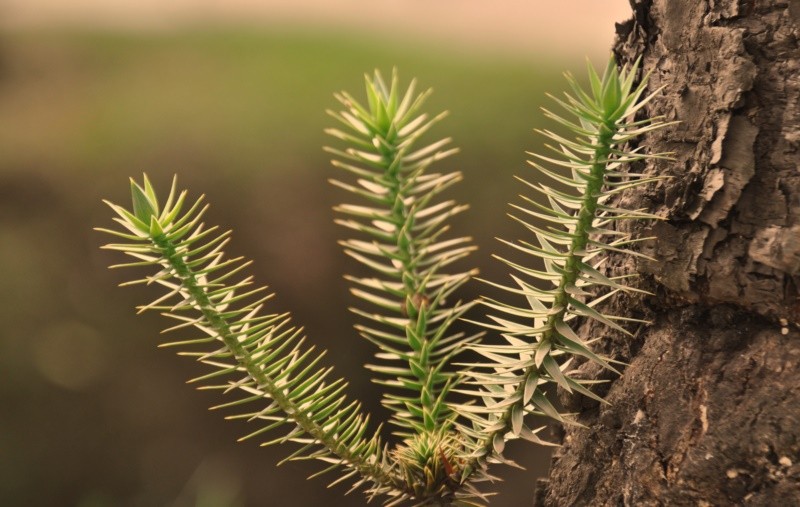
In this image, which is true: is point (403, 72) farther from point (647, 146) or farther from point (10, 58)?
point (647, 146)

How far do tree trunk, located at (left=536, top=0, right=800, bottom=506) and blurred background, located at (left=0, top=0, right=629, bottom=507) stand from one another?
83 cm

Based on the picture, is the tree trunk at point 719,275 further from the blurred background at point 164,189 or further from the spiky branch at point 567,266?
the blurred background at point 164,189

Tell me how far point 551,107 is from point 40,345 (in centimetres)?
134

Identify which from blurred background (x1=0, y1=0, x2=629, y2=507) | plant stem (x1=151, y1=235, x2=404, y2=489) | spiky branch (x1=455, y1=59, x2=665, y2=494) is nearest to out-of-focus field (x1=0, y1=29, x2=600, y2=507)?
blurred background (x1=0, y1=0, x2=629, y2=507)

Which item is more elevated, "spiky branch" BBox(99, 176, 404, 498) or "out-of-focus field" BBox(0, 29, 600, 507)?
"spiky branch" BBox(99, 176, 404, 498)

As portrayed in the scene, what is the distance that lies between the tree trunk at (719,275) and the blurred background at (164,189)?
0.83m

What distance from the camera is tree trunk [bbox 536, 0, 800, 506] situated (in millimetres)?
542

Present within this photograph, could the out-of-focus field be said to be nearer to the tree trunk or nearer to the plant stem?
the plant stem

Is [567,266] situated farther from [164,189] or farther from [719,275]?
[164,189]

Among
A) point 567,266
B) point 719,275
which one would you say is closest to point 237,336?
point 567,266

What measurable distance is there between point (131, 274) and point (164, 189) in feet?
0.68

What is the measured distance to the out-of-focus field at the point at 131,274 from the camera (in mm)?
1587

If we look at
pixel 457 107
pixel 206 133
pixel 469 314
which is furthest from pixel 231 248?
pixel 457 107

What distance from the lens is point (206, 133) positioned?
189 cm
